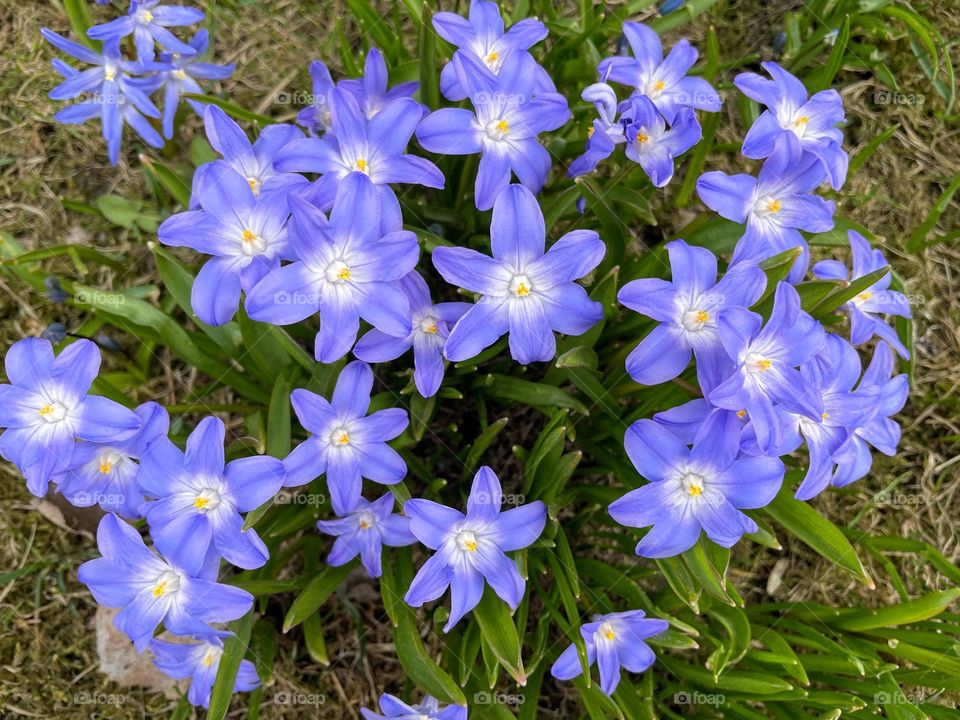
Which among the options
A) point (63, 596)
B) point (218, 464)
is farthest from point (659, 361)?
point (63, 596)

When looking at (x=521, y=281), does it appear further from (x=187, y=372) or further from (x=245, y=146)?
(x=187, y=372)

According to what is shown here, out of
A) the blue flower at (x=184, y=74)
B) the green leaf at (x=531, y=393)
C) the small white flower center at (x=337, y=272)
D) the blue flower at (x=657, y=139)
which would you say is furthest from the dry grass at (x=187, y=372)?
the small white flower center at (x=337, y=272)

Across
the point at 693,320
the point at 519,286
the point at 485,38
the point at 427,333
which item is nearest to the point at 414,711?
the point at 427,333

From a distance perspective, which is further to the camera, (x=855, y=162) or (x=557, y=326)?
(x=855, y=162)

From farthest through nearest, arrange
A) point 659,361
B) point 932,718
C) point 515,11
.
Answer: point 515,11 < point 932,718 < point 659,361

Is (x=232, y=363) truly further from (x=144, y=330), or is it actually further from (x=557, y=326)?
(x=557, y=326)

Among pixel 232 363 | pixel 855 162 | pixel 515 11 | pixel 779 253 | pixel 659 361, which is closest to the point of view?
pixel 659 361

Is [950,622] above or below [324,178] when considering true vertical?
below
